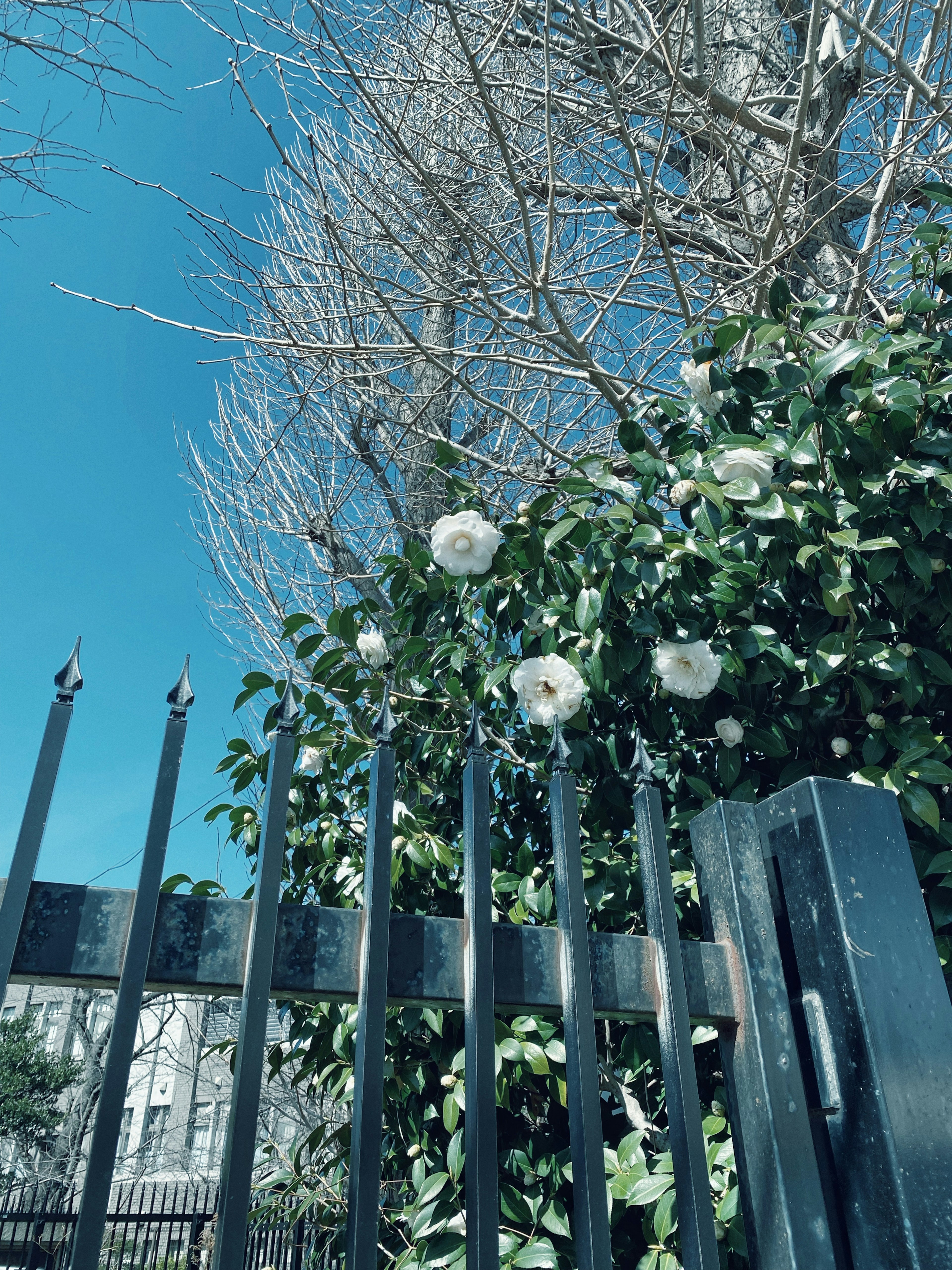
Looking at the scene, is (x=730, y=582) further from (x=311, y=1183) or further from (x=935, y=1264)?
(x=311, y=1183)

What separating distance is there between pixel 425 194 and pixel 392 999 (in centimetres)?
346

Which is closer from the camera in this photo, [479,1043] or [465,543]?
[479,1043]

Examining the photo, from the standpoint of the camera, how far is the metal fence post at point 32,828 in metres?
0.73

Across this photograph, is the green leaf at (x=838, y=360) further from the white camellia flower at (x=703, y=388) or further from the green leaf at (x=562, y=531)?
the green leaf at (x=562, y=531)

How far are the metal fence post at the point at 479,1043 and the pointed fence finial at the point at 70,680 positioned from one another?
15.7 inches

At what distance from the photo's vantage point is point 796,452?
1599 millimetres

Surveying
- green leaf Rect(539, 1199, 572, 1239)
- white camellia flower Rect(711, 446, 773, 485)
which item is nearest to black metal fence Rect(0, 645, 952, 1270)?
green leaf Rect(539, 1199, 572, 1239)

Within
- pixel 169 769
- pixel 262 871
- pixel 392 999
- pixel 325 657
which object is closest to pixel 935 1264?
pixel 392 999

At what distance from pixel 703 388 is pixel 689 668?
639mm

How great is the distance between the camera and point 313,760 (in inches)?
78.5

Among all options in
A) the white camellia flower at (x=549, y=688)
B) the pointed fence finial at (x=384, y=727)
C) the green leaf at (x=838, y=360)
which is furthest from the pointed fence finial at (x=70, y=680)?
the green leaf at (x=838, y=360)

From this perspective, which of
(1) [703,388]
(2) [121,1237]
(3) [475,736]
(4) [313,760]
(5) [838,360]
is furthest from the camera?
(2) [121,1237]

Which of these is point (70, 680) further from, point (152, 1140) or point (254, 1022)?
point (152, 1140)

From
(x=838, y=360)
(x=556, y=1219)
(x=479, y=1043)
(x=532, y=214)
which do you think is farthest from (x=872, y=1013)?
(x=532, y=214)
